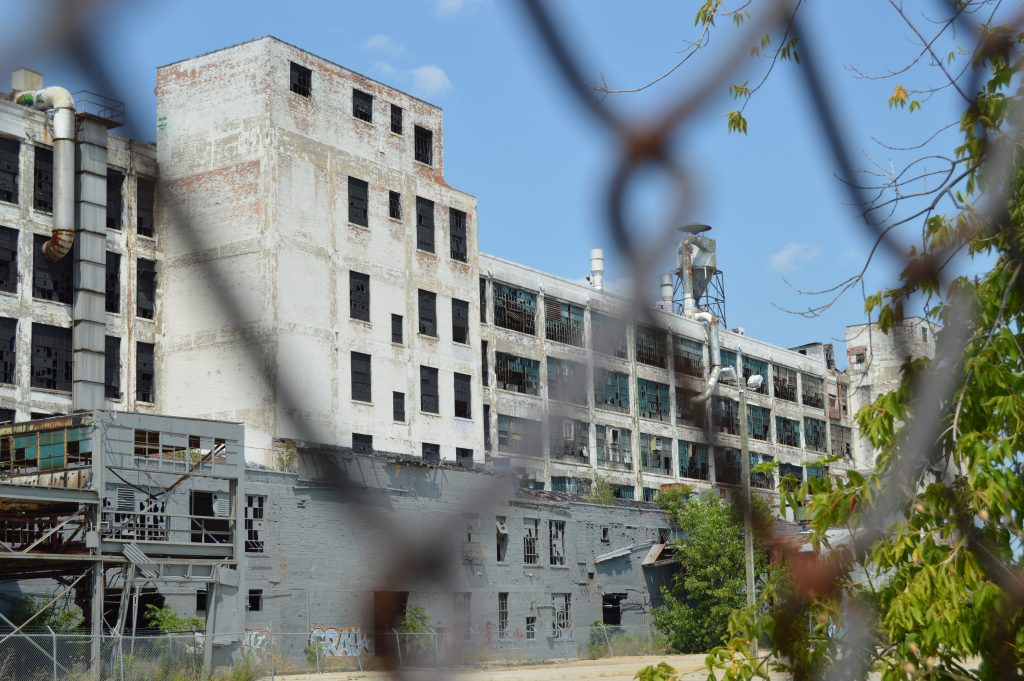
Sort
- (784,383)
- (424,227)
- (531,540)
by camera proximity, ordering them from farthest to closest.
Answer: (784,383), (531,540), (424,227)

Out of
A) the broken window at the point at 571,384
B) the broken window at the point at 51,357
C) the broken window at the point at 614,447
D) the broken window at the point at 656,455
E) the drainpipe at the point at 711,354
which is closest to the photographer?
the broken window at the point at 571,384

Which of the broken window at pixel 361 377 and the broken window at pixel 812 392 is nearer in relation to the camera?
the broken window at pixel 361 377

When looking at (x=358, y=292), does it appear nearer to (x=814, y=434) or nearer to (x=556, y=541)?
(x=556, y=541)

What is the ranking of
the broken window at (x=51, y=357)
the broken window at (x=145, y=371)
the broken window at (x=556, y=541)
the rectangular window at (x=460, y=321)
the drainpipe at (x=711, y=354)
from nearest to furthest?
the drainpipe at (x=711, y=354) < the broken window at (x=51, y=357) < the broken window at (x=145, y=371) < the rectangular window at (x=460, y=321) < the broken window at (x=556, y=541)

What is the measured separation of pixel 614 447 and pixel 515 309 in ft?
27.4

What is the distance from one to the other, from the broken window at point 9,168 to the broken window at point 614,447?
23150 mm

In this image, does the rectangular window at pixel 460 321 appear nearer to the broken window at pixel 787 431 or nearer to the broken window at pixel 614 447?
the broken window at pixel 614 447

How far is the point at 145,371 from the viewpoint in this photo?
33938 millimetres

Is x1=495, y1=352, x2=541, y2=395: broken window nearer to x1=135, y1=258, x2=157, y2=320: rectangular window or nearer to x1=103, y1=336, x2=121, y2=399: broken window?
x1=135, y1=258, x2=157, y2=320: rectangular window

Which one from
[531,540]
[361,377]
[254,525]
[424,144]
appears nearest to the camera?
[254,525]

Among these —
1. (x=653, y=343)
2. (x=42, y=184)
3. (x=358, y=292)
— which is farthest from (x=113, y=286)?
(x=653, y=343)

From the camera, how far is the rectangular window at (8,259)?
30578 millimetres

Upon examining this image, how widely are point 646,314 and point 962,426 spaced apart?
4170 mm

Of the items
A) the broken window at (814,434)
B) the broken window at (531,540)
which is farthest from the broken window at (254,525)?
the broken window at (814,434)
